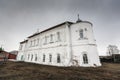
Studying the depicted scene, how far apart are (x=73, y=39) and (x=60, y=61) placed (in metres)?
5.48

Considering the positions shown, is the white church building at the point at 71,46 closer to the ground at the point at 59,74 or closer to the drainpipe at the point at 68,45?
the drainpipe at the point at 68,45

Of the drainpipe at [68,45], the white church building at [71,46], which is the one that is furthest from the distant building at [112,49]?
the drainpipe at [68,45]

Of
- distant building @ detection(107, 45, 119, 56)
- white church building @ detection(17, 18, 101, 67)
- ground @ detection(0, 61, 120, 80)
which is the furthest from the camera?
distant building @ detection(107, 45, 119, 56)

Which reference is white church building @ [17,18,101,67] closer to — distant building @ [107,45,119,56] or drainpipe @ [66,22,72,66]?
drainpipe @ [66,22,72,66]

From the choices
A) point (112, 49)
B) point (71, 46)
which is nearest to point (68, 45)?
point (71, 46)

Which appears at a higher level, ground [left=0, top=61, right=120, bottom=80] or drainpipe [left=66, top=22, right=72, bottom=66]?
drainpipe [left=66, top=22, right=72, bottom=66]

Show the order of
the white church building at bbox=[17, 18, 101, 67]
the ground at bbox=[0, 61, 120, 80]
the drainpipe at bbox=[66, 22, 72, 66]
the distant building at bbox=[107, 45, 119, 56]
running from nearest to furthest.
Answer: the ground at bbox=[0, 61, 120, 80]
the white church building at bbox=[17, 18, 101, 67]
the drainpipe at bbox=[66, 22, 72, 66]
the distant building at bbox=[107, 45, 119, 56]

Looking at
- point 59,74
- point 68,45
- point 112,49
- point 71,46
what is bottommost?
point 59,74

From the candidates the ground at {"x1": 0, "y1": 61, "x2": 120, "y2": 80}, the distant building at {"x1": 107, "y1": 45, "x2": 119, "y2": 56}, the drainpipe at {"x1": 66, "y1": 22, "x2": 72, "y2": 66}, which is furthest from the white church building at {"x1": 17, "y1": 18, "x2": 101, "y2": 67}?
the distant building at {"x1": 107, "y1": 45, "x2": 119, "y2": 56}

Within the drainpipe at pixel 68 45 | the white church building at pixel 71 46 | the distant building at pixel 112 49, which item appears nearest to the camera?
the white church building at pixel 71 46

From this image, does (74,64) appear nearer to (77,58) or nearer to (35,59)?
(77,58)

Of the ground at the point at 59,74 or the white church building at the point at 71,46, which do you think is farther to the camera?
the white church building at the point at 71,46

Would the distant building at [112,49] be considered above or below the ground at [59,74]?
above

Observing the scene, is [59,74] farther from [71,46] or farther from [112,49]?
[112,49]
